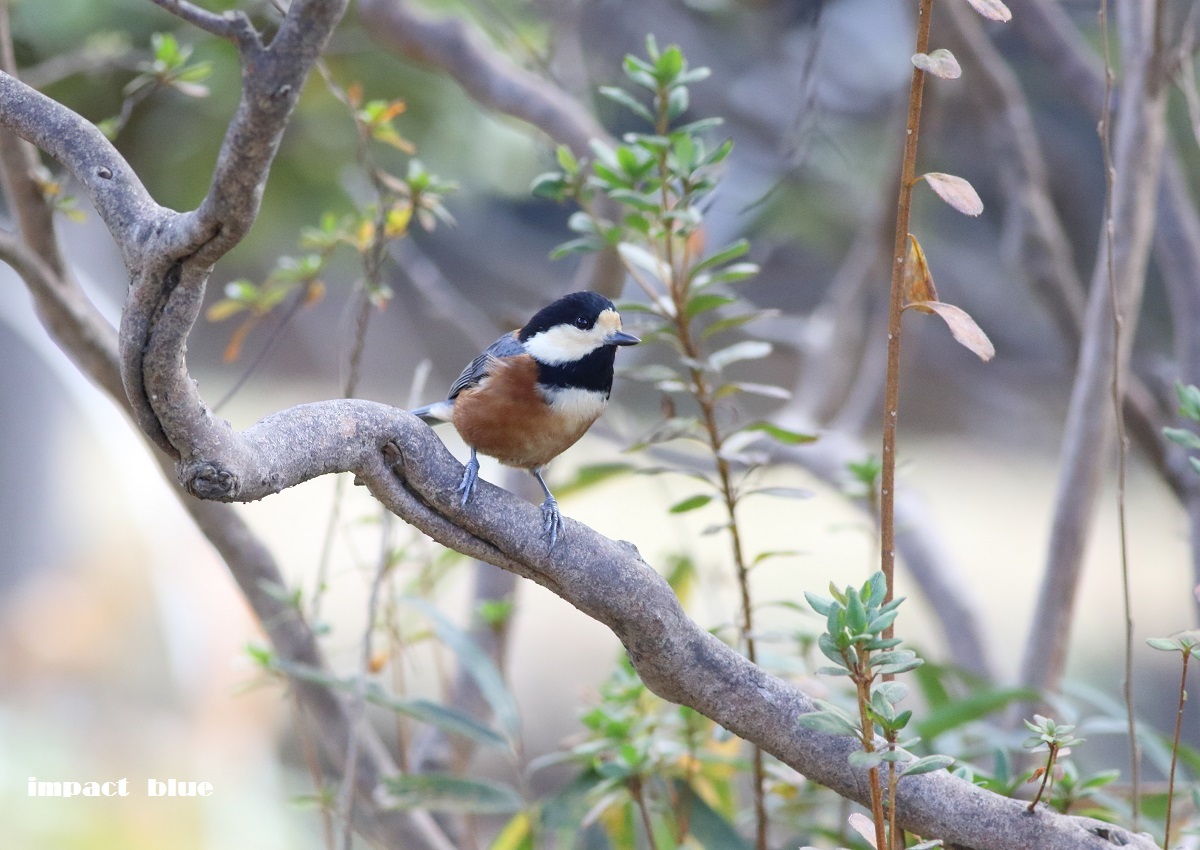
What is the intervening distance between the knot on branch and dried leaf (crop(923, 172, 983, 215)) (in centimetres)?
55

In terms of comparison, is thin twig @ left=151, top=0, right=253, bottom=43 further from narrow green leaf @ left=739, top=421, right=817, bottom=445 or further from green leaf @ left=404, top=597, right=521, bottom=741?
green leaf @ left=404, top=597, right=521, bottom=741

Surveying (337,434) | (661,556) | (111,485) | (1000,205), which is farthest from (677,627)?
(1000,205)

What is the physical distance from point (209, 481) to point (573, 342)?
2.55 ft

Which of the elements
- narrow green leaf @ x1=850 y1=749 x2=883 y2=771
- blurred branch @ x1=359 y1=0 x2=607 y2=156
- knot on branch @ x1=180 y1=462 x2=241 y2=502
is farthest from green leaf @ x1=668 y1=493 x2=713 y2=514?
blurred branch @ x1=359 y1=0 x2=607 y2=156

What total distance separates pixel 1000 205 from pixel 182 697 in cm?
286

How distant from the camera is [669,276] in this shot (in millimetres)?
1255

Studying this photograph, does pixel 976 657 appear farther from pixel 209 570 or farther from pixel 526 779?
pixel 209 570

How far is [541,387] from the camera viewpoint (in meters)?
1.32

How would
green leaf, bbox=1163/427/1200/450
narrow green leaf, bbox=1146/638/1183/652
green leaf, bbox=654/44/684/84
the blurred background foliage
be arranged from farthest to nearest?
the blurred background foliage → green leaf, bbox=654/44/684/84 → green leaf, bbox=1163/427/1200/450 → narrow green leaf, bbox=1146/638/1183/652

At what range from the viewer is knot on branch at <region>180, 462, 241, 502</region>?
63 cm

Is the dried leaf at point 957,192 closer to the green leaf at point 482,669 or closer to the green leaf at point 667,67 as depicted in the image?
the green leaf at point 667,67

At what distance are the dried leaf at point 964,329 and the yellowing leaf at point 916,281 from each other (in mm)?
16

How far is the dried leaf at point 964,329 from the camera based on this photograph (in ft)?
2.65

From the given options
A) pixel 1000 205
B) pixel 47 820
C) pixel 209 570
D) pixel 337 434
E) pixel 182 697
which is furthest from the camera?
pixel 1000 205
